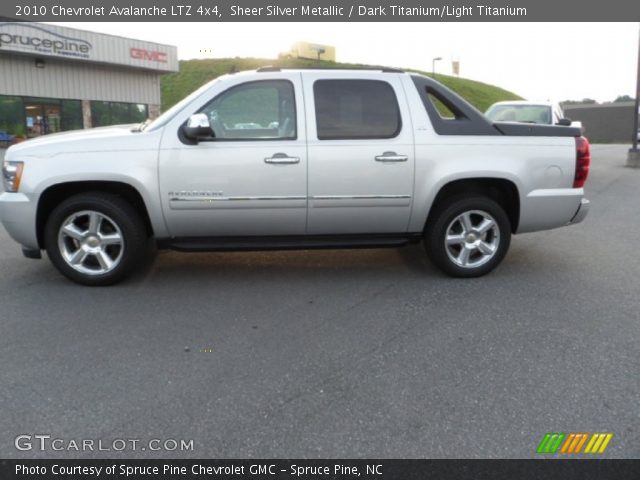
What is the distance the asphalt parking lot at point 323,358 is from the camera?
266cm

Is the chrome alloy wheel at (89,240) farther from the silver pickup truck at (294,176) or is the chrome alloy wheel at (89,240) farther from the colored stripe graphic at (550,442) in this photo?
the colored stripe graphic at (550,442)

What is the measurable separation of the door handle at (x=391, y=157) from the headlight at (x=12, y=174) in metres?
3.03

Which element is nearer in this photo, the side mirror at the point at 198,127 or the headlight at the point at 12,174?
the side mirror at the point at 198,127

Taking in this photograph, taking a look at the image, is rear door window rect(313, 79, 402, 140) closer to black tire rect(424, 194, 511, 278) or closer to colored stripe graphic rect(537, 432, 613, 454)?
black tire rect(424, 194, 511, 278)

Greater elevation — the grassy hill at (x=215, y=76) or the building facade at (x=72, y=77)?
the grassy hill at (x=215, y=76)

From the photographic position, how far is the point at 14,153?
480 cm

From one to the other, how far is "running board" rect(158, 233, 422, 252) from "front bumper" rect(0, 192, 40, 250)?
1.05 meters

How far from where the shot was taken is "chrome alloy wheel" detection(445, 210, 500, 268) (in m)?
5.15

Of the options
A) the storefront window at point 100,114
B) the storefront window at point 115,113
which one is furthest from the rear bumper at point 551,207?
the storefront window at point 100,114

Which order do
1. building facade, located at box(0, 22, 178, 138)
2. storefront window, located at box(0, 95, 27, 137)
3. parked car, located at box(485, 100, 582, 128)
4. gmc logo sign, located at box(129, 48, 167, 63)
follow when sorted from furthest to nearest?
gmc logo sign, located at box(129, 48, 167, 63)
building facade, located at box(0, 22, 178, 138)
storefront window, located at box(0, 95, 27, 137)
parked car, located at box(485, 100, 582, 128)

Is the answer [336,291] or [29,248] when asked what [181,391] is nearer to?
[336,291]

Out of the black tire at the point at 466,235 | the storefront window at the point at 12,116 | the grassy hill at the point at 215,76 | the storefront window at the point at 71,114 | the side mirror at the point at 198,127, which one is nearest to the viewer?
the side mirror at the point at 198,127

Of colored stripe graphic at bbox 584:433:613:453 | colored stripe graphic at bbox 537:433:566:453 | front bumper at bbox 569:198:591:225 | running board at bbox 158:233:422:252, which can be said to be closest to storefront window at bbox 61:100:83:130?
running board at bbox 158:233:422:252

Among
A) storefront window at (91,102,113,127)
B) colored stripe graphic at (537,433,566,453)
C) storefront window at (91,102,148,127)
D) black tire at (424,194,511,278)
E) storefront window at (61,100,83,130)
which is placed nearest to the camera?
colored stripe graphic at (537,433,566,453)
